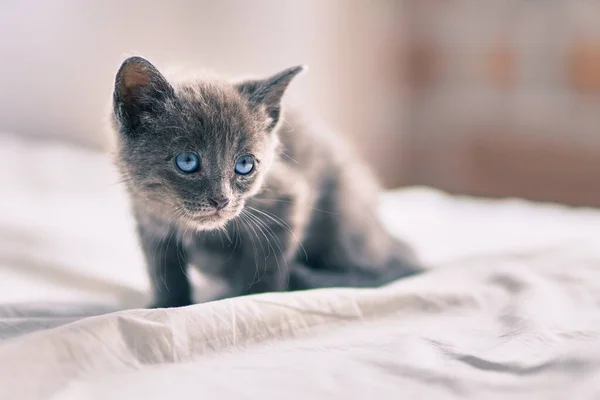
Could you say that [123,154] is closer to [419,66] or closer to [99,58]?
[99,58]

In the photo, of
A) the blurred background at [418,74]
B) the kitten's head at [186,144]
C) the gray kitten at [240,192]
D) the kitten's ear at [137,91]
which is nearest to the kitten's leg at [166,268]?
the gray kitten at [240,192]

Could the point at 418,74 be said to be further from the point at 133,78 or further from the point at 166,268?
the point at 133,78

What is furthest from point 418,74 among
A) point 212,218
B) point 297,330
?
point 297,330

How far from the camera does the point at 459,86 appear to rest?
374 centimetres

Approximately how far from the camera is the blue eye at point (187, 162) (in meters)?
1.10

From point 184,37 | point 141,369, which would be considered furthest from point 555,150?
point 141,369

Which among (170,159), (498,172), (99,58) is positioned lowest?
(498,172)

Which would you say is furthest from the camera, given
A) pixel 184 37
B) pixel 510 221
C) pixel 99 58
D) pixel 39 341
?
pixel 184 37

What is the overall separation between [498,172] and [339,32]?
3.83 ft

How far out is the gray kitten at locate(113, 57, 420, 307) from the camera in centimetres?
111

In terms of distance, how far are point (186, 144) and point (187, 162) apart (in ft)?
0.10

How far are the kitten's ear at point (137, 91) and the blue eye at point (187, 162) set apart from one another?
0.30 ft

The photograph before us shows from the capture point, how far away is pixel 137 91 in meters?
1.10

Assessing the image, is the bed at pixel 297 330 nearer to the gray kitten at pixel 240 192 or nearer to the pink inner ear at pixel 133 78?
the gray kitten at pixel 240 192
